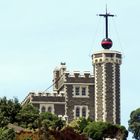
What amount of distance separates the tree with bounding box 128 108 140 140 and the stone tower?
753 cm

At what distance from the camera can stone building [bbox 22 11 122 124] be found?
154875mm

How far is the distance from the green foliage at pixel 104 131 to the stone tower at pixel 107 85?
17.2m

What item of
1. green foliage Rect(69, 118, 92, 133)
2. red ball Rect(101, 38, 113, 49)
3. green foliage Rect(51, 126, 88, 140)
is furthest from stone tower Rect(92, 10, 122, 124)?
green foliage Rect(51, 126, 88, 140)

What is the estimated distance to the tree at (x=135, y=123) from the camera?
16254 cm

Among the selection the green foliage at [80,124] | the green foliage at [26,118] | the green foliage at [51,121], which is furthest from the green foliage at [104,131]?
the green foliage at [26,118]

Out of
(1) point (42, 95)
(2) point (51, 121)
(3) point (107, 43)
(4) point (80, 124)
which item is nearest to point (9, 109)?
(2) point (51, 121)

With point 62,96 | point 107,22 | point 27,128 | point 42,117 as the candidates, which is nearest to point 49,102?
point 62,96

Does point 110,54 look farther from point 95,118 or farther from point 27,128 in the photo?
point 27,128

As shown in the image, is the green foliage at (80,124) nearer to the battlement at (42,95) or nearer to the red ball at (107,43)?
the battlement at (42,95)

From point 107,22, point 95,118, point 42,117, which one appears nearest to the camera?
point 42,117

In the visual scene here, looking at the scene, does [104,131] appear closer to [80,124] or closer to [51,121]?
[80,124]

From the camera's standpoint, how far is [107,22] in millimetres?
164500

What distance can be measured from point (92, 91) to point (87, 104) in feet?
5.78

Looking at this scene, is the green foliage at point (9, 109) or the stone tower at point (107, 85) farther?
the stone tower at point (107, 85)
